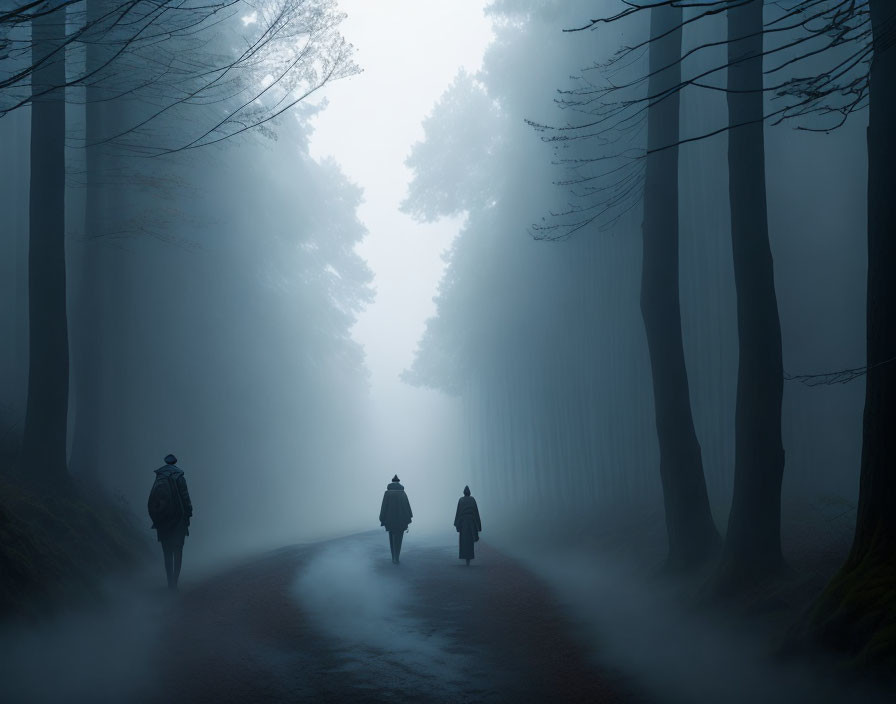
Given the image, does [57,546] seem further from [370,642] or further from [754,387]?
[754,387]

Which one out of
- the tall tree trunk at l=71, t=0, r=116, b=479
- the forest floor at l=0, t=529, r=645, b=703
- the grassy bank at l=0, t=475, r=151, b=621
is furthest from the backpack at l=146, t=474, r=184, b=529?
the tall tree trunk at l=71, t=0, r=116, b=479

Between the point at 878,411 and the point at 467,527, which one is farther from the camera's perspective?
the point at 467,527

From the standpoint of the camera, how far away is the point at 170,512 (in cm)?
1152

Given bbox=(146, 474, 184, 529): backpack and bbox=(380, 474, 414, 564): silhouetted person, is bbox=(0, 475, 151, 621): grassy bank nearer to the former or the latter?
bbox=(146, 474, 184, 529): backpack

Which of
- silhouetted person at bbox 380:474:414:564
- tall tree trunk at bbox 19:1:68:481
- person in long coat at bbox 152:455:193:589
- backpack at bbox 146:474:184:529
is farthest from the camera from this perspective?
silhouetted person at bbox 380:474:414:564

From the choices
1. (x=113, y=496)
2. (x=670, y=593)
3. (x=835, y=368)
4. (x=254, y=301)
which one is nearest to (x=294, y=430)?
(x=254, y=301)

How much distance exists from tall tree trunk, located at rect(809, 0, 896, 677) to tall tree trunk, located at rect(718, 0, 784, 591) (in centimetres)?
230

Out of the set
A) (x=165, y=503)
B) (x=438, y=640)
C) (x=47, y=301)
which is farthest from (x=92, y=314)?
(x=438, y=640)

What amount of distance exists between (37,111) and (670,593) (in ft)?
39.0

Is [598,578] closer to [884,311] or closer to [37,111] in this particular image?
[884,311]

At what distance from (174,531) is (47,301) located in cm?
410

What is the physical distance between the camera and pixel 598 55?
20.9 metres

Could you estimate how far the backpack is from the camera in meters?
11.5

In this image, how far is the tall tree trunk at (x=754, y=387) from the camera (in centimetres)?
949
